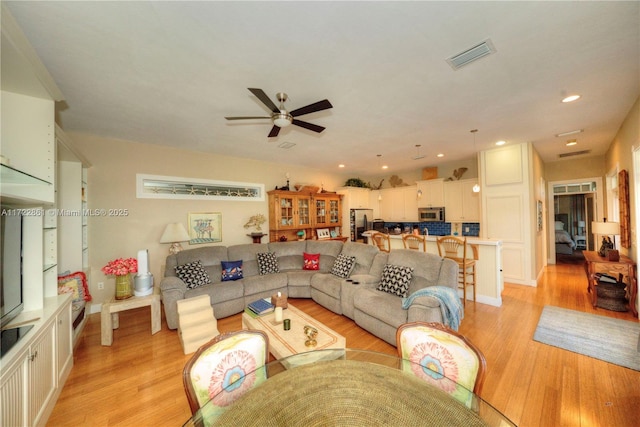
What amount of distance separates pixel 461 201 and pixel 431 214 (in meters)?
0.74

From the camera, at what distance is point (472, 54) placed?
6.15 ft

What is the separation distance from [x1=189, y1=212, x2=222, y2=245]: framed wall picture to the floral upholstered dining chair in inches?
159

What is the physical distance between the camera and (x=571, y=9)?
1.50 m

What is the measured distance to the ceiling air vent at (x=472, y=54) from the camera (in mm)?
1794

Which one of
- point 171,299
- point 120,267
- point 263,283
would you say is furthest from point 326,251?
point 120,267

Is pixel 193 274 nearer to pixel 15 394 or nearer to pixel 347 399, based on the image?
pixel 15 394

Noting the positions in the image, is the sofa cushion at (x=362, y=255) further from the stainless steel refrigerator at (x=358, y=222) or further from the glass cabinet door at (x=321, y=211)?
the stainless steel refrigerator at (x=358, y=222)

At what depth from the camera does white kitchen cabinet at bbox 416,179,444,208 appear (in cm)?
584

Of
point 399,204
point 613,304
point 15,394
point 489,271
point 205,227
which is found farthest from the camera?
point 399,204

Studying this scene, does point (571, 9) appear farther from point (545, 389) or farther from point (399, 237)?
point (399, 237)

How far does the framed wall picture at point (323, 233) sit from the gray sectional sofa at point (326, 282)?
55.0 inches

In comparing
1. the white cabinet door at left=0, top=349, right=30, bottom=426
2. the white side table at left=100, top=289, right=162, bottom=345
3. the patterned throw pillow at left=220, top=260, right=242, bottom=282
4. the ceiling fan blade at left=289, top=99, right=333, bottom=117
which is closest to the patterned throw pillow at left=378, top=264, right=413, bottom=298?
the ceiling fan blade at left=289, top=99, right=333, bottom=117

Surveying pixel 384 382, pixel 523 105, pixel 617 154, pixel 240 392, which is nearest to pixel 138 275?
pixel 240 392

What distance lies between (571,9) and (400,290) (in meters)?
2.68
